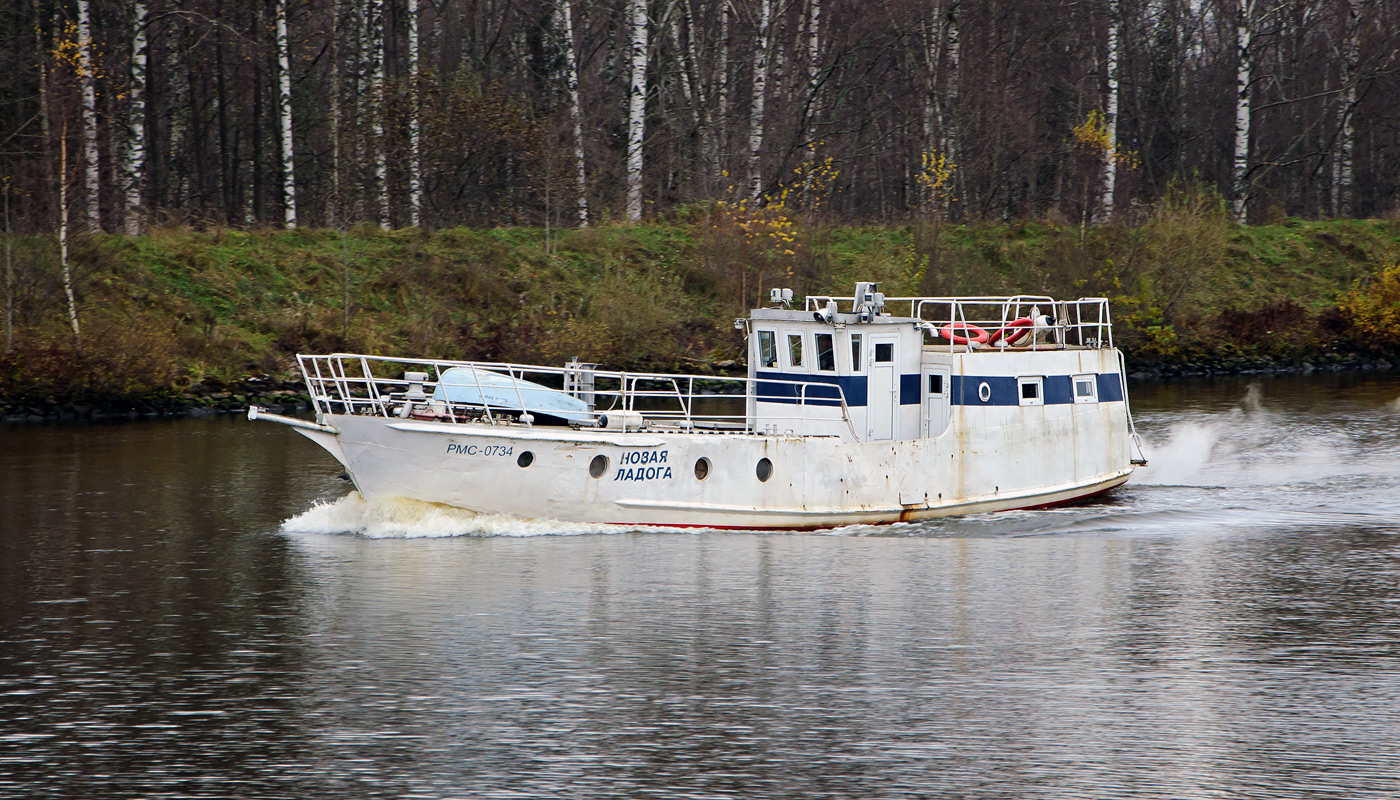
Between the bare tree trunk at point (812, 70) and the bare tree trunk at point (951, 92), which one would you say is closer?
the bare tree trunk at point (812, 70)

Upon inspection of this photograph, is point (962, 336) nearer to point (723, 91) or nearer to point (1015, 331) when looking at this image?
point (1015, 331)

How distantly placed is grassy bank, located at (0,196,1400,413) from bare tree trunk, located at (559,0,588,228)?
1540 millimetres

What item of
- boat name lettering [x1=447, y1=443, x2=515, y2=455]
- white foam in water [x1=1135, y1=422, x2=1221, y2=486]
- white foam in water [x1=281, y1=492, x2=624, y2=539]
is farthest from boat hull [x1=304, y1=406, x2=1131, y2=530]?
white foam in water [x1=1135, y1=422, x2=1221, y2=486]

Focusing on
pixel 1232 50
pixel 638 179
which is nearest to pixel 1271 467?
pixel 638 179

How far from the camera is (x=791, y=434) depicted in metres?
24.5

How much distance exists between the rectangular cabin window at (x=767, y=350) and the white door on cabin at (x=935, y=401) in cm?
280

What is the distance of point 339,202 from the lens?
5016 cm

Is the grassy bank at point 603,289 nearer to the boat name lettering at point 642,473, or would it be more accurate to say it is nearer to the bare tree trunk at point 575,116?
the bare tree trunk at point 575,116

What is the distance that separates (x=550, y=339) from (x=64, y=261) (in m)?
15.5

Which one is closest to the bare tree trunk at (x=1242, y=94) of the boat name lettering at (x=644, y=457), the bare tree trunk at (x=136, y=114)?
the bare tree trunk at (x=136, y=114)

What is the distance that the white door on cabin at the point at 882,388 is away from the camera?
81.8ft

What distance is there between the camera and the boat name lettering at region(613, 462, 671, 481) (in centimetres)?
2294

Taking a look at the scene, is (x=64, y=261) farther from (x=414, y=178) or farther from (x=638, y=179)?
(x=638, y=179)

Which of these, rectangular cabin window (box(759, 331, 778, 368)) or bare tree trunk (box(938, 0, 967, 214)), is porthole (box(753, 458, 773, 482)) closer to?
rectangular cabin window (box(759, 331, 778, 368))
